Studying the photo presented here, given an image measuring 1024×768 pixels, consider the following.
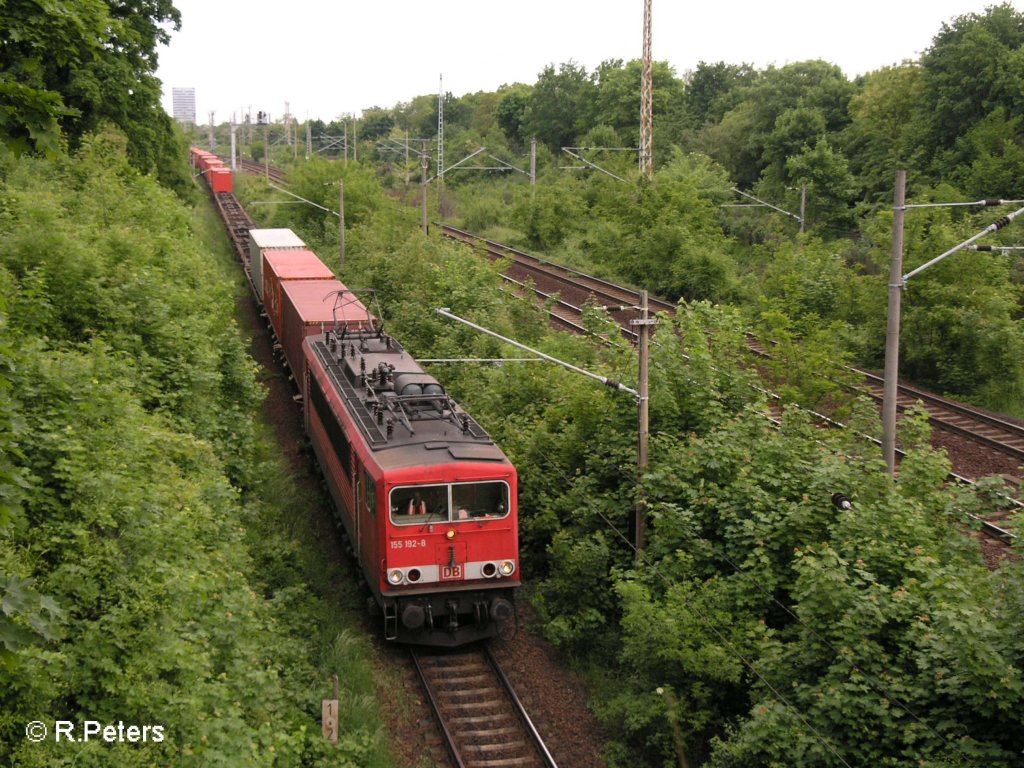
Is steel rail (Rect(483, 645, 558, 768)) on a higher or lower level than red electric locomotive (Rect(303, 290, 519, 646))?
lower

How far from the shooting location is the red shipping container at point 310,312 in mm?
22891

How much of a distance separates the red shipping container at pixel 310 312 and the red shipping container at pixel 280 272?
697mm

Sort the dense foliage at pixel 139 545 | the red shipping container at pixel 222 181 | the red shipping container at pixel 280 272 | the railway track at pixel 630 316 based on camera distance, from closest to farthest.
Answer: the dense foliage at pixel 139 545 < the railway track at pixel 630 316 < the red shipping container at pixel 280 272 < the red shipping container at pixel 222 181

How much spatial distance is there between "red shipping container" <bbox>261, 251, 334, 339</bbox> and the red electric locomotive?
13.9 m

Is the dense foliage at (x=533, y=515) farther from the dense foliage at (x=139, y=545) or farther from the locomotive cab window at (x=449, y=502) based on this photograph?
the locomotive cab window at (x=449, y=502)

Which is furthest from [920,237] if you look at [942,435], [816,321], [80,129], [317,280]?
[80,129]

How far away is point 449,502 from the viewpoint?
1427 centimetres

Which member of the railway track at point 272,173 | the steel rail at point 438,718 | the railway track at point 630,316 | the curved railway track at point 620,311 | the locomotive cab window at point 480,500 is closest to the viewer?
the steel rail at point 438,718

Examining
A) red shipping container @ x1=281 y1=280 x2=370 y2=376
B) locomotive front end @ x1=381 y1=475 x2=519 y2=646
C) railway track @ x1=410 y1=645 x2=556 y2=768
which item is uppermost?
red shipping container @ x1=281 y1=280 x2=370 y2=376

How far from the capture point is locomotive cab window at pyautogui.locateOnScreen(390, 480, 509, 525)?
14086mm

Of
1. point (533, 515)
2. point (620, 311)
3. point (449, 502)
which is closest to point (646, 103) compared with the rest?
point (620, 311)

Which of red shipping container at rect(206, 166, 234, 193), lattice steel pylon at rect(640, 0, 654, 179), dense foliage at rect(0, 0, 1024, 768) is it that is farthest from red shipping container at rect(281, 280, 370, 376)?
red shipping container at rect(206, 166, 234, 193)

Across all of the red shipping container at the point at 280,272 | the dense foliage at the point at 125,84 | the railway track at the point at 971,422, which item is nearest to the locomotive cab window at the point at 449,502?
the dense foliage at the point at 125,84

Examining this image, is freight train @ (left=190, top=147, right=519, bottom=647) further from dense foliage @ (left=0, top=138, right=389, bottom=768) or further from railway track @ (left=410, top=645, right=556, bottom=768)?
dense foliage @ (left=0, top=138, right=389, bottom=768)
